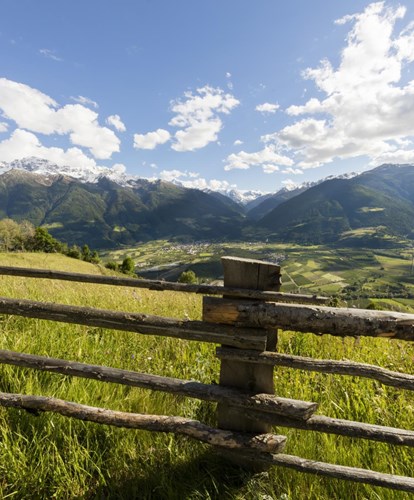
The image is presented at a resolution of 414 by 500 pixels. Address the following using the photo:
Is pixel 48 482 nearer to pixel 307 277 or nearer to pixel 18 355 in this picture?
pixel 18 355

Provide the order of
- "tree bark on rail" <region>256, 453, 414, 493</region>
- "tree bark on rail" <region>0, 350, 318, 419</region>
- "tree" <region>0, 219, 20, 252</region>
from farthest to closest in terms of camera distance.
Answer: "tree" <region>0, 219, 20, 252</region>
"tree bark on rail" <region>0, 350, 318, 419</region>
"tree bark on rail" <region>256, 453, 414, 493</region>

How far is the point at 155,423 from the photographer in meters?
2.99

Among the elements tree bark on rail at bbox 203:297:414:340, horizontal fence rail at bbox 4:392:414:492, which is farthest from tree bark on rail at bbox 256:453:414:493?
tree bark on rail at bbox 203:297:414:340

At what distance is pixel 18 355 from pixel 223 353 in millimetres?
2340

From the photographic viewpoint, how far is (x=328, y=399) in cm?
385

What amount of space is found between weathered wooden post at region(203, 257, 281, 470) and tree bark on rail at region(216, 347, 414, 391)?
14 centimetres

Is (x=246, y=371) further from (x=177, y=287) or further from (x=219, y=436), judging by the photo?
(x=177, y=287)

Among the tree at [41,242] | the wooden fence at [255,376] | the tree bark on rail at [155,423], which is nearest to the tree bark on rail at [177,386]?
the wooden fence at [255,376]

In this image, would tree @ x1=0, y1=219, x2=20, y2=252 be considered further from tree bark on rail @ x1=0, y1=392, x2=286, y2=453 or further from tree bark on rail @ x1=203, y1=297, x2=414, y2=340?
tree bark on rail @ x1=203, y1=297, x2=414, y2=340

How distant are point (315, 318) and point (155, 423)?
1.78 metres

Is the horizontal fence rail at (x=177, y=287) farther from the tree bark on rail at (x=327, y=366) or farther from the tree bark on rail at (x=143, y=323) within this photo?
the tree bark on rail at (x=327, y=366)

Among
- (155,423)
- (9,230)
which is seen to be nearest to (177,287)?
(155,423)

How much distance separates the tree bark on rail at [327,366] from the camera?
9.43ft

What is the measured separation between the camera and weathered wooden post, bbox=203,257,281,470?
2.91 meters
